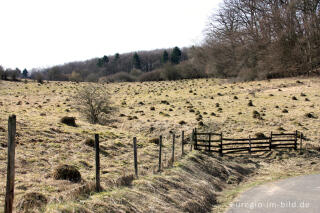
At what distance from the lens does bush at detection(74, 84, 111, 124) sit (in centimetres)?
3070

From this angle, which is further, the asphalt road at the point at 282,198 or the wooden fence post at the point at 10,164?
the asphalt road at the point at 282,198

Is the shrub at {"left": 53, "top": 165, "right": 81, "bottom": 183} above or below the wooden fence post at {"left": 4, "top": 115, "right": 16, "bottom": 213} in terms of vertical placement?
below

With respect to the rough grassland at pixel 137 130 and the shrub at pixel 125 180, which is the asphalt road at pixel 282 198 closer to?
the rough grassland at pixel 137 130

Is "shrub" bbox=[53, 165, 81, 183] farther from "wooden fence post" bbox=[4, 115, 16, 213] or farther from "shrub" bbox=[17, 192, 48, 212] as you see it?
"wooden fence post" bbox=[4, 115, 16, 213]

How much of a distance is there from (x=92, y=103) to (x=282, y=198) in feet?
74.2

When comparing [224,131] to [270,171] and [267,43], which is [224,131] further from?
[267,43]

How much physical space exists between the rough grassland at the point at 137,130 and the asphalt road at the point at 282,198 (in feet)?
5.27

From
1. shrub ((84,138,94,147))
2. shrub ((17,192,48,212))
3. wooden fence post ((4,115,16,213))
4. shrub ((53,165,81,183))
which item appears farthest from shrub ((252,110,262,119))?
wooden fence post ((4,115,16,213))

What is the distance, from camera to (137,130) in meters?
30.1

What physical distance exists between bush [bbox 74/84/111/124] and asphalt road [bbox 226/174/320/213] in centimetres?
1920

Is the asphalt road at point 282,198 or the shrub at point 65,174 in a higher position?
the shrub at point 65,174

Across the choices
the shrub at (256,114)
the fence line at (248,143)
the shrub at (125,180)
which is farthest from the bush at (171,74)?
the shrub at (125,180)

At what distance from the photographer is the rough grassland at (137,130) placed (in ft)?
32.6

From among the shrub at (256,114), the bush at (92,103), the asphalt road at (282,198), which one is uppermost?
the bush at (92,103)
